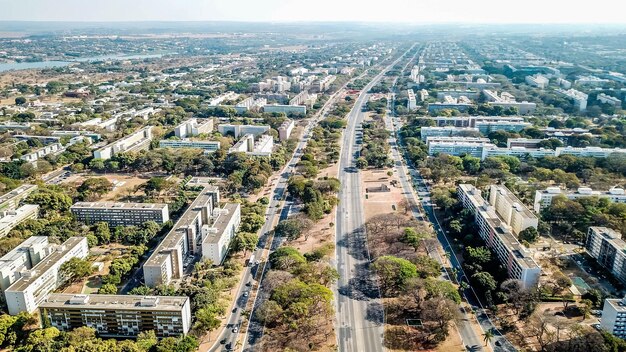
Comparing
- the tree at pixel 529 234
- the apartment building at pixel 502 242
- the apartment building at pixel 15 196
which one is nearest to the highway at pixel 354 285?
the apartment building at pixel 502 242

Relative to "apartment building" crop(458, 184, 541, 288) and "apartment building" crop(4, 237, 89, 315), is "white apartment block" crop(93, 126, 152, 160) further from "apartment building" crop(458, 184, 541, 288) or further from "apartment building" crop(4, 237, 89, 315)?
"apartment building" crop(458, 184, 541, 288)

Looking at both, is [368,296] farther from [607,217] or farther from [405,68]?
[405,68]

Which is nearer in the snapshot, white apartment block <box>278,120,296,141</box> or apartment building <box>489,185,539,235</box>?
apartment building <box>489,185,539,235</box>

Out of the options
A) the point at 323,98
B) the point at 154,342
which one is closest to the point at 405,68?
the point at 323,98

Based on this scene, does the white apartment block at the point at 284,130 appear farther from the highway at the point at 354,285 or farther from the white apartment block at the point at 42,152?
the white apartment block at the point at 42,152

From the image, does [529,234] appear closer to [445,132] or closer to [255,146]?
[445,132]

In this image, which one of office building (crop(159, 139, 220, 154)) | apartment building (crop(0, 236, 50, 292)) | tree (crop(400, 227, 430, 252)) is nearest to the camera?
apartment building (crop(0, 236, 50, 292))

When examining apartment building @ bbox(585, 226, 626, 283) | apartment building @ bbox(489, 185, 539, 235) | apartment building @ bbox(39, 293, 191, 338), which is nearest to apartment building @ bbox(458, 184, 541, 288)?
apartment building @ bbox(489, 185, 539, 235)
